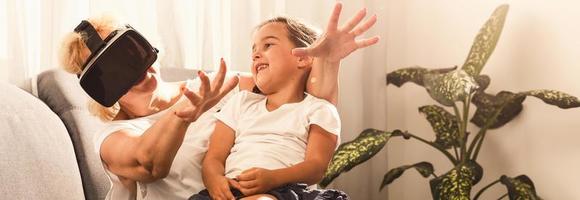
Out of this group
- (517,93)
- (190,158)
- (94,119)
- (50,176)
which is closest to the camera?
(190,158)

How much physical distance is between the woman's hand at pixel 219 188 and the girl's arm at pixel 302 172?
0.02 m

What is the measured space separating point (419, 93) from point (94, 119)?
1.38 meters

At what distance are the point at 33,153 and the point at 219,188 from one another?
598 mm

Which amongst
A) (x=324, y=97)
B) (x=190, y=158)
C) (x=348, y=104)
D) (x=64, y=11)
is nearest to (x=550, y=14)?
(x=348, y=104)

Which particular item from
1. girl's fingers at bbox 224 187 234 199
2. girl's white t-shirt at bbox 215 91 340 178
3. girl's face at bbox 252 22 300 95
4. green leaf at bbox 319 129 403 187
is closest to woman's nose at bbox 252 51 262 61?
girl's face at bbox 252 22 300 95

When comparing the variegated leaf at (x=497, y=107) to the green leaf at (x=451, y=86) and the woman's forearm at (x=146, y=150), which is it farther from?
the woman's forearm at (x=146, y=150)

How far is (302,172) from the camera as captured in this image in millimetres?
1374

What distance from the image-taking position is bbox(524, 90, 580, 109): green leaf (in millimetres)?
2072

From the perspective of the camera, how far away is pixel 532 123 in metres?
2.39

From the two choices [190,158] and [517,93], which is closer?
[190,158]

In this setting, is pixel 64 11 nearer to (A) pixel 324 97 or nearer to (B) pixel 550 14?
(A) pixel 324 97

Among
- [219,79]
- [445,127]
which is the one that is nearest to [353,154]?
[445,127]

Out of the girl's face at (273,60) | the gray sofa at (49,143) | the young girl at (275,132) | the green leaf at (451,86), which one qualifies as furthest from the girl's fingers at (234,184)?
the green leaf at (451,86)

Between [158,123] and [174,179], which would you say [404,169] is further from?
[158,123]
